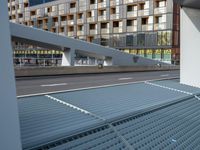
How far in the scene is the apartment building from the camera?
55906 mm

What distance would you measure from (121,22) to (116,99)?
58584 mm

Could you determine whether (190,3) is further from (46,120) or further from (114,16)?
(114,16)

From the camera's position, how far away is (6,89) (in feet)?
7.66

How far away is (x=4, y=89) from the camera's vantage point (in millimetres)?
2322

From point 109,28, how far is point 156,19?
10.5 metres

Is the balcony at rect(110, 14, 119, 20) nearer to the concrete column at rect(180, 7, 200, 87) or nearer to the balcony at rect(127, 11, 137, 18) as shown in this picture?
the balcony at rect(127, 11, 137, 18)

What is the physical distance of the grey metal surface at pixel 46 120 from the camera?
9.93 feet

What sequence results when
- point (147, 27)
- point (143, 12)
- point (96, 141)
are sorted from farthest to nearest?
point (143, 12) → point (147, 27) → point (96, 141)

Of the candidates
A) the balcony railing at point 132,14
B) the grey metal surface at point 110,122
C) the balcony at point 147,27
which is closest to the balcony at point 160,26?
the balcony at point 147,27

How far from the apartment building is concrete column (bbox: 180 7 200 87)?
46.9m

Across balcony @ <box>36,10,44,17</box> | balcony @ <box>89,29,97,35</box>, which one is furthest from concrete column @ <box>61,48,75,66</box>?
balcony @ <box>36,10,44,17</box>

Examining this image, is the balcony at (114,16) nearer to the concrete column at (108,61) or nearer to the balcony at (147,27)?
the balcony at (147,27)

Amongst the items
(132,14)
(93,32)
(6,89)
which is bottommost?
(6,89)

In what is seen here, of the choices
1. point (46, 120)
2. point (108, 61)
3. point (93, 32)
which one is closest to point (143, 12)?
point (93, 32)
